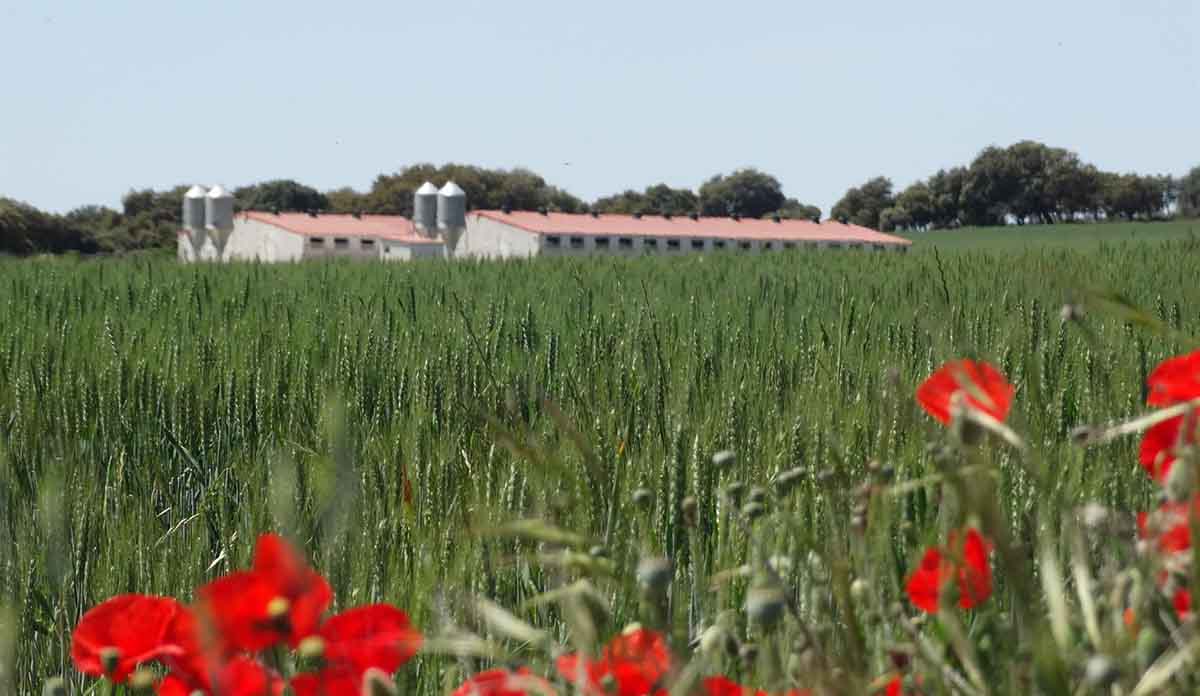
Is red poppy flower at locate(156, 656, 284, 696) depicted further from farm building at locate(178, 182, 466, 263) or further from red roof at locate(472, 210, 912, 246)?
red roof at locate(472, 210, 912, 246)

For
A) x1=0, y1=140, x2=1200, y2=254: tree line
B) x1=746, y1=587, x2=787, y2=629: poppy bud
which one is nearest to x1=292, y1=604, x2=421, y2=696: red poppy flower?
x1=746, y1=587, x2=787, y2=629: poppy bud

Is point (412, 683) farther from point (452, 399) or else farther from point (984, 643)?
point (452, 399)

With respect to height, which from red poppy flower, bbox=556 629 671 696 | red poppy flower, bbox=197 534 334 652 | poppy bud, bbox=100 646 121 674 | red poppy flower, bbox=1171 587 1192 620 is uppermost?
red poppy flower, bbox=197 534 334 652

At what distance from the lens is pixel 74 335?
349 centimetres

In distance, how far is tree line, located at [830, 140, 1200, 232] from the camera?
2192 inches

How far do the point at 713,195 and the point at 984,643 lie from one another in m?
69.0

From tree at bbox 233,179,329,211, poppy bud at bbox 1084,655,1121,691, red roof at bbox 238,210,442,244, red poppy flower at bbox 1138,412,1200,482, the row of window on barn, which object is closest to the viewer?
poppy bud at bbox 1084,655,1121,691

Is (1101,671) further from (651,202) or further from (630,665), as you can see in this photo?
(651,202)

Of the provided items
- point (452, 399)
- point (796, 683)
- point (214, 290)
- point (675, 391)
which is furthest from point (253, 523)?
point (214, 290)

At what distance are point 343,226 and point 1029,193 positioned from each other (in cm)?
2985

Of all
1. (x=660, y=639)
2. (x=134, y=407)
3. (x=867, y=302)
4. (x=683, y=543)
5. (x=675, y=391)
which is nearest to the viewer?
(x=660, y=639)

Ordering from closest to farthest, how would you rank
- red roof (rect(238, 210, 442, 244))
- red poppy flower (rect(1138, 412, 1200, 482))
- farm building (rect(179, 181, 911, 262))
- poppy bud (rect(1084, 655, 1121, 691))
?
poppy bud (rect(1084, 655, 1121, 691)), red poppy flower (rect(1138, 412, 1200, 482)), farm building (rect(179, 181, 911, 262)), red roof (rect(238, 210, 442, 244))

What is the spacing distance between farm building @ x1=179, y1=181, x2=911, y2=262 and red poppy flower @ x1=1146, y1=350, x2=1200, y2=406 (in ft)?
120

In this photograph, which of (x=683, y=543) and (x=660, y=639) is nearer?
(x=660, y=639)
